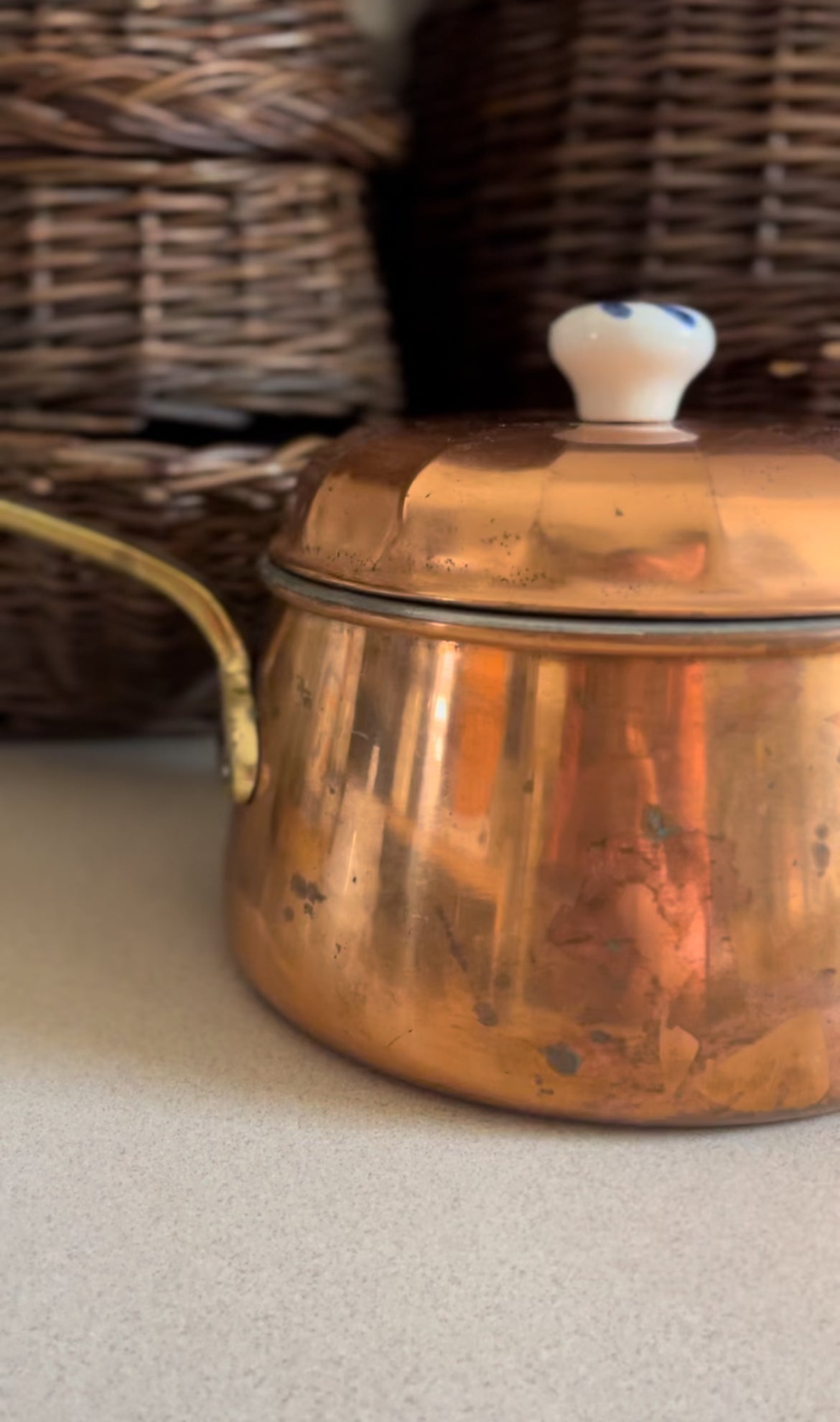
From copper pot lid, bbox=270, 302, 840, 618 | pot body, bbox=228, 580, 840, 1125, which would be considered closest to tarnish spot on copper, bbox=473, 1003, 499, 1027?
pot body, bbox=228, 580, 840, 1125

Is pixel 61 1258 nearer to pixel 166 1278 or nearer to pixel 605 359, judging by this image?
pixel 166 1278

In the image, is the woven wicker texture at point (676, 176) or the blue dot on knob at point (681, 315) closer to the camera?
the blue dot on knob at point (681, 315)

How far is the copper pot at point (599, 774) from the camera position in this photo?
34cm

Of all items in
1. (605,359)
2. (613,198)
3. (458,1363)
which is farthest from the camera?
(613,198)

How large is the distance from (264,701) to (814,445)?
0.63 feet

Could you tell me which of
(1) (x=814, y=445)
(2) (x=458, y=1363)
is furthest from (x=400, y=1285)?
(1) (x=814, y=445)

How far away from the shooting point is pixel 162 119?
0.49m

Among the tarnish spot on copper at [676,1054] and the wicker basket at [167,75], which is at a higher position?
the wicker basket at [167,75]

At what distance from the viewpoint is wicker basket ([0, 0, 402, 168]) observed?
1.59 feet

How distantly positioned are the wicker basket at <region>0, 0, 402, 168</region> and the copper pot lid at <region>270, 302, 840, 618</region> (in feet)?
0.63

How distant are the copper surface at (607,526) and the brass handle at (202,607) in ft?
0.25

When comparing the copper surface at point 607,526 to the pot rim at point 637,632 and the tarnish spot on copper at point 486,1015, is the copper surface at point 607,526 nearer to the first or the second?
the pot rim at point 637,632

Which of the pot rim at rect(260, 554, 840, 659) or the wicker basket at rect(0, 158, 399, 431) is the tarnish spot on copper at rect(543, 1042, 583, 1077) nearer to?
the pot rim at rect(260, 554, 840, 659)

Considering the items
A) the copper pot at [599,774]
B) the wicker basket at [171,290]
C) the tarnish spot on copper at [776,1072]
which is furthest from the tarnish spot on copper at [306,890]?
the wicker basket at [171,290]
